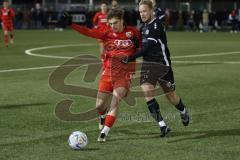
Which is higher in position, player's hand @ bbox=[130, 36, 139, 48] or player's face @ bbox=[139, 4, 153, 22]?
player's face @ bbox=[139, 4, 153, 22]

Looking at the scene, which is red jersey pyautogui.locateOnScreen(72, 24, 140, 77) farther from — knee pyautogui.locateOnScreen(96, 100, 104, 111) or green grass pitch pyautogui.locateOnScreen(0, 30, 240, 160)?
green grass pitch pyautogui.locateOnScreen(0, 30, 240, 160)

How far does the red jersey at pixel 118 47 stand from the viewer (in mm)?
10172

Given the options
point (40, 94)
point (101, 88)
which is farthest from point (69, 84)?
point (101, 88)

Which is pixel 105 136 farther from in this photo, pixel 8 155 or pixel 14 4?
pixel 14 4

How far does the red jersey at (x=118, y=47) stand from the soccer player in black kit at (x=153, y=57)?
0.72 ft

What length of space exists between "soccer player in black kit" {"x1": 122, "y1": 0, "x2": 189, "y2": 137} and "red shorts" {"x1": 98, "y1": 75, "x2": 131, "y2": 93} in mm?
355

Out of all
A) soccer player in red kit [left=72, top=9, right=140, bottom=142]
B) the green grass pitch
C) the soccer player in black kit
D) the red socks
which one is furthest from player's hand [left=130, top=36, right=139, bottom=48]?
the green grass pitch

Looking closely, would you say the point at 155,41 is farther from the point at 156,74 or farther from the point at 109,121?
the point at 109,121

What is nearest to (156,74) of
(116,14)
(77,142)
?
(116,14)

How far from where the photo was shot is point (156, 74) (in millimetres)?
10359

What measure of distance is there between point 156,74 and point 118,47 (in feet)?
2.64

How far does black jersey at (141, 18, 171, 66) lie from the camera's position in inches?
398

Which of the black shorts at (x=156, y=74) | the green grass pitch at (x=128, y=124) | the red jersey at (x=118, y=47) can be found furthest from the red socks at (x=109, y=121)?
the black shorts at (x=156, y=74)

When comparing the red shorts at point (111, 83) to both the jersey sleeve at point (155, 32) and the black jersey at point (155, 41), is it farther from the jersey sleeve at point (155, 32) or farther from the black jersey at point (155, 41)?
the jersey sleeve at point (155, 32)
